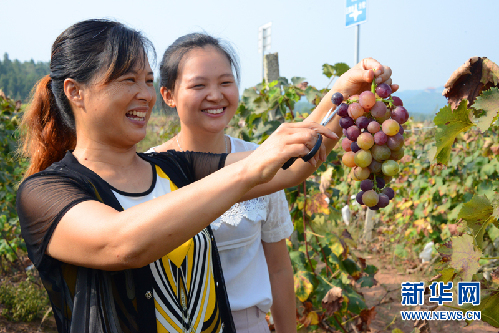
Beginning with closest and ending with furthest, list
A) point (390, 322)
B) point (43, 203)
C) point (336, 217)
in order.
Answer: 1. point (43, 203)
2. point (336, 217)
3. point (390, 322)

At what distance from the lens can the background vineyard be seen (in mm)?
2873

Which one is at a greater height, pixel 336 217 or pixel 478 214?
pixel 478 214

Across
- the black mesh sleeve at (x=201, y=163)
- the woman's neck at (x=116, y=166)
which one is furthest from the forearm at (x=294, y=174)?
the woman's neck at (x=116, y=166)

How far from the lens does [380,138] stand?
1148mm

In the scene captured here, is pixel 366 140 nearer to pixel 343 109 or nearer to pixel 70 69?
pixel 343 109

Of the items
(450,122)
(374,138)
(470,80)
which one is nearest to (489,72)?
(470,80)

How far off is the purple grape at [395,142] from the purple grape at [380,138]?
0.02 m

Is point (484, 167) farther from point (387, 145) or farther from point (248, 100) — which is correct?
point (387, 145)

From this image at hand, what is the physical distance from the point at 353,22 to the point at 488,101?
6.05 m

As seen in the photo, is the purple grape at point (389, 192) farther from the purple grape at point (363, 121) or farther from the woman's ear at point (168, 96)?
the woman's ear at point (168, 96)

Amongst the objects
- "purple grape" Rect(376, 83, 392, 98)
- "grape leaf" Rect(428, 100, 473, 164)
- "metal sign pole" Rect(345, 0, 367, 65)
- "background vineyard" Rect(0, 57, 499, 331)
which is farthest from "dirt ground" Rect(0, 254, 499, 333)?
"metal sign pole" Rect(345, 0, 367, 65)

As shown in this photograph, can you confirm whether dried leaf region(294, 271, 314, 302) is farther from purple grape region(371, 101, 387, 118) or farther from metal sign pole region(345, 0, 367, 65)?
metal sign pole region(345, 0, 367, 65)

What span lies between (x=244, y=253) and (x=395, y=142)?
78 cm

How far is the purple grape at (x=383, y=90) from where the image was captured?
1169mm
